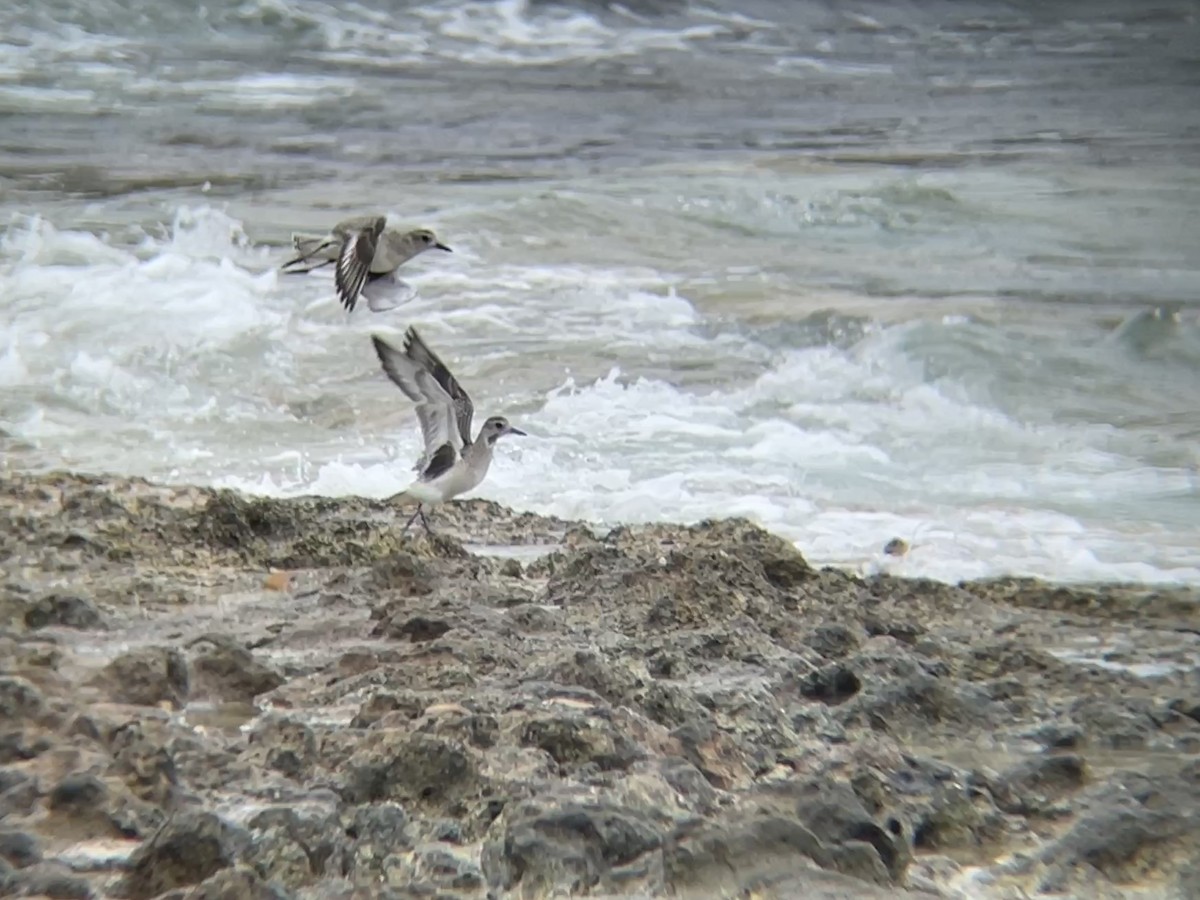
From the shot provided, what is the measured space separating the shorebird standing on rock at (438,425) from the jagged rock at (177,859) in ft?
8.05

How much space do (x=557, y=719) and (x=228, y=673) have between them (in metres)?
0.83

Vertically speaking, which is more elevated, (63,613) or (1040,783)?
(1040,783)

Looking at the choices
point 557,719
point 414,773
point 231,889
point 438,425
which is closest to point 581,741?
point 557,719

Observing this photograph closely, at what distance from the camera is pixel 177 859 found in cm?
272

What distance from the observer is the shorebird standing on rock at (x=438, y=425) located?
16.8 feet

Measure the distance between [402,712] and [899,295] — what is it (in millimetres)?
8643

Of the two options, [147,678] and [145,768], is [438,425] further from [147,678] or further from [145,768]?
[145,768]

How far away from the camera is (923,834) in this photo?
10.7 ft

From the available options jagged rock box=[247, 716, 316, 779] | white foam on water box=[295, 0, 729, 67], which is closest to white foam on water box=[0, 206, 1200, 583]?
jagged rock box=[247, 716, 316, 779]

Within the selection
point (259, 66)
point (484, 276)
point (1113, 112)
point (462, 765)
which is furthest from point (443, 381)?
point (259, 66)

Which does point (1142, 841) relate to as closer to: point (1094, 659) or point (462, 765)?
point (462, 765)

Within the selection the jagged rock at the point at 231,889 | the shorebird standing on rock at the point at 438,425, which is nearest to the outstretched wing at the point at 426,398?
the shorebird standing on rock at the point at 438,425

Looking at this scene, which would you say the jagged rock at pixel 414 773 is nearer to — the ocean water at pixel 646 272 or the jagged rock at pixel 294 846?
the jagged rock at pixel 294 846

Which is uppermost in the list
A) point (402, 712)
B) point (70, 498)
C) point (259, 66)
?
point (402, 712)
